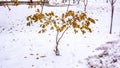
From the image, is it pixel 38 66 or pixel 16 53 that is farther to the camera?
pixel 16 53

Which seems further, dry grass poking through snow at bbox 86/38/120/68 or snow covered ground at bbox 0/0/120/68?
snow covered ground at bbox 0/0/120/68

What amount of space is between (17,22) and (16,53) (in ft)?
41.8

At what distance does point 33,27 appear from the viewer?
2244 centimetres

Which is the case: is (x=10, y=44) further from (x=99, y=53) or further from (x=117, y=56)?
(x=117, y=56)

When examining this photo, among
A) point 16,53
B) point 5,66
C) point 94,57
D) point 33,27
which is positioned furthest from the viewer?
point 33,27

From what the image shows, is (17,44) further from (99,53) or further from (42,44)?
(99,53)

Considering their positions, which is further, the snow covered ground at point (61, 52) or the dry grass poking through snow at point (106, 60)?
the snow covered ground at point (61, 52)

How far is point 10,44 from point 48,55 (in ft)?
12.0

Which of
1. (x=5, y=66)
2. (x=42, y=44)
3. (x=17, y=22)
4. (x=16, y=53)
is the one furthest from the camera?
(x=17, y=22)

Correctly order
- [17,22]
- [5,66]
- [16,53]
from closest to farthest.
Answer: [5,66] → [16,53] → [17,22]

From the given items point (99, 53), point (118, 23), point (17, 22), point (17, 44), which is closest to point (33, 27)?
point (17, 22)

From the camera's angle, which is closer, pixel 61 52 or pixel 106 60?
pixel 106 60

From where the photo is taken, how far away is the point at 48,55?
12.0m

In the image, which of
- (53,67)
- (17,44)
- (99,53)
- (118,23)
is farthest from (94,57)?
(118,23)
